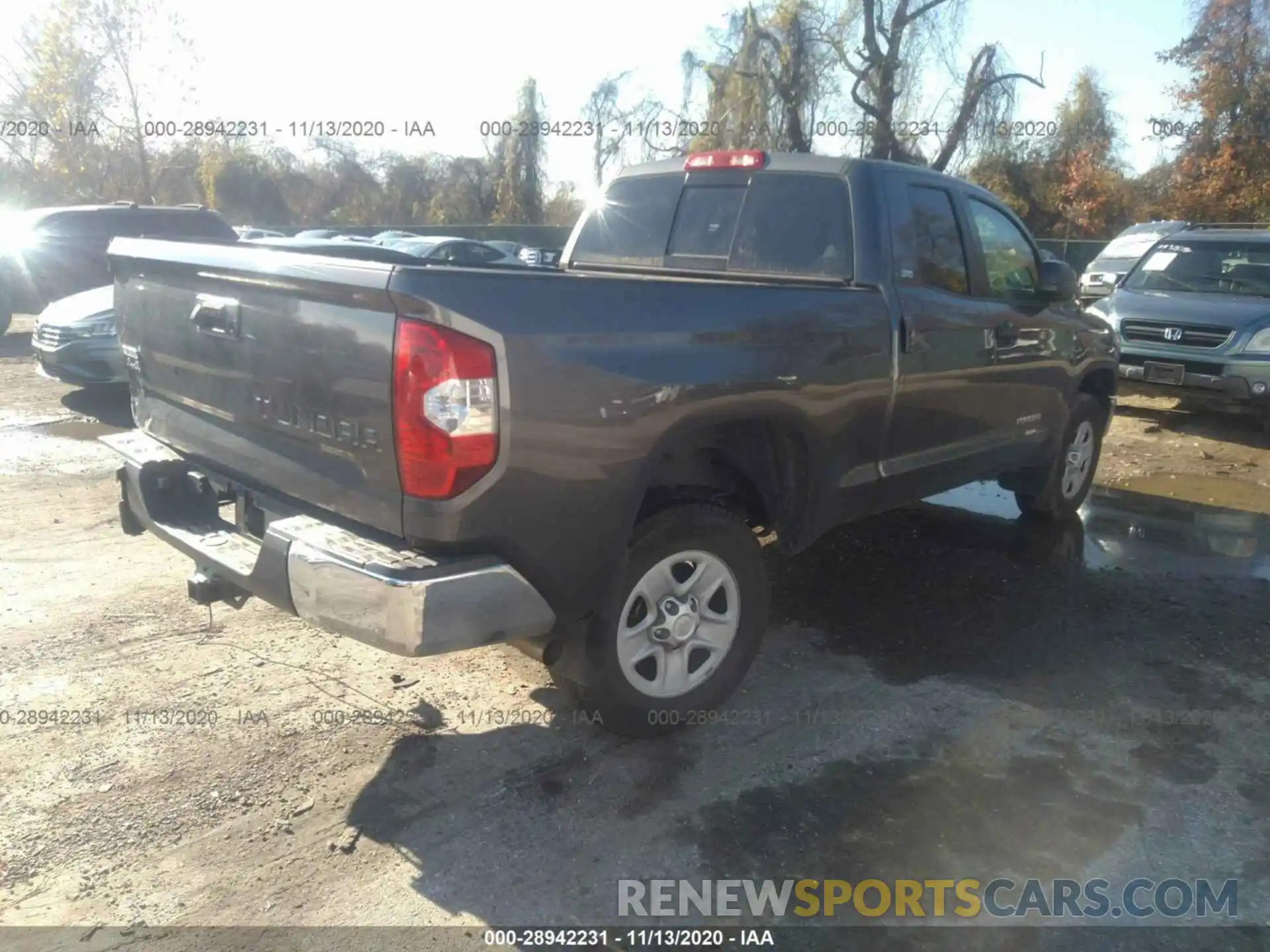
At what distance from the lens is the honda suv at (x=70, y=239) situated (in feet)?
41.4

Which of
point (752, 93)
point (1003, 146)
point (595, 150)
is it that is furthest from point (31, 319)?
point (1003, 146)

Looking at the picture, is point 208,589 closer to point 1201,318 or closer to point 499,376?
point 499,376

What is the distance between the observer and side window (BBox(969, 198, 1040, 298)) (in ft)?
16.5

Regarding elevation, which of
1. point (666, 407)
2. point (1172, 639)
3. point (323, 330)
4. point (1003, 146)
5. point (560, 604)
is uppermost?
point (1003, 146)

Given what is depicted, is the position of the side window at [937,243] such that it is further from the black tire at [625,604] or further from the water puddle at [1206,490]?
the water puddle at [1206,490]

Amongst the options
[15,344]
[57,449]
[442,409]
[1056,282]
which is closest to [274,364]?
[442,409]

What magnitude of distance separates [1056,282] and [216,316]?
3.99m

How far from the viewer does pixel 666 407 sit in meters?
3.22

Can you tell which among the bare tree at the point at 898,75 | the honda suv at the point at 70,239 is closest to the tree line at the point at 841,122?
the bare tree at the point at 898,75

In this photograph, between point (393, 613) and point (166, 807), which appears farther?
point (166, 807)

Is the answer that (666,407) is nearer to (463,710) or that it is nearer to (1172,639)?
(463,710)

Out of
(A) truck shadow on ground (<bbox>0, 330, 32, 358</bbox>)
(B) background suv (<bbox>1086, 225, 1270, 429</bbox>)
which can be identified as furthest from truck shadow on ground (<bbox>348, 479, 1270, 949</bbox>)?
(A) truck shadow on ground (<bbox>0, 330, 32, 358</bbox>)

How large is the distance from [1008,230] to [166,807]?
15.3 feet

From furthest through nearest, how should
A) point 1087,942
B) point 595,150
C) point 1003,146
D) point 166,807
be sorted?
1. point 595,150
2. point 1003,146
3. point 166,807
4. point 1087,942
